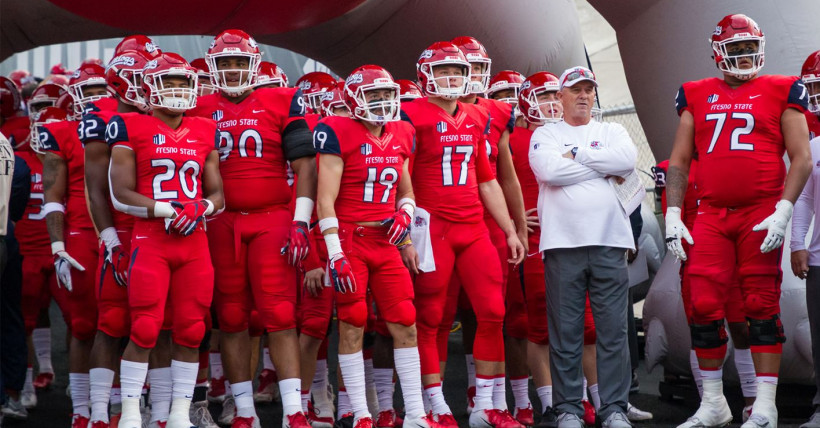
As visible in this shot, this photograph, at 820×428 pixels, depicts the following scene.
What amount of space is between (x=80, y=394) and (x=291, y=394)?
1050 mm

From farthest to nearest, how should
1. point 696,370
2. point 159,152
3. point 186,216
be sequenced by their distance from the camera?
point 696,370, point 159,152, point 186,216

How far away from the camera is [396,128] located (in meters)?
4.73

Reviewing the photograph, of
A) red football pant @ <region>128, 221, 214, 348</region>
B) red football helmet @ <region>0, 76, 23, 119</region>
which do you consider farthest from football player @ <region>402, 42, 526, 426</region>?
red football helmet @ <region>0, 76, 23, 119</region>

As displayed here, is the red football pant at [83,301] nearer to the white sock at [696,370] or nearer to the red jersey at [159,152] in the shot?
the red jersey at [159,152]

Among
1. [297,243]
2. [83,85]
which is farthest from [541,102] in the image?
[83,85]

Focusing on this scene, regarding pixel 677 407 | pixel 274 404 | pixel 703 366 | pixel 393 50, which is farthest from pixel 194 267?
pixel 393 50

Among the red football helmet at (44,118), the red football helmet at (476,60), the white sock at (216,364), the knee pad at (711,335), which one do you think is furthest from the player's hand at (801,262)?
the red football helmet at (44,118)

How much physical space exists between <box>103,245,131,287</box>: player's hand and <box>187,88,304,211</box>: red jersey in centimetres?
54

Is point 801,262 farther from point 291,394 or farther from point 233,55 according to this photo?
point 233,55

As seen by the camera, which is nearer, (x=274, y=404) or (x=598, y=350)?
(x=598, y=350)

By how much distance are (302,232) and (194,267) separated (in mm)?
492

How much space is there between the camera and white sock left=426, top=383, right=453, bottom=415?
180 inches

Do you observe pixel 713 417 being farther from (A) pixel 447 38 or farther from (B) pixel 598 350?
(A) pixel 447 38

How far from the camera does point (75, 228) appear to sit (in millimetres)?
5051
